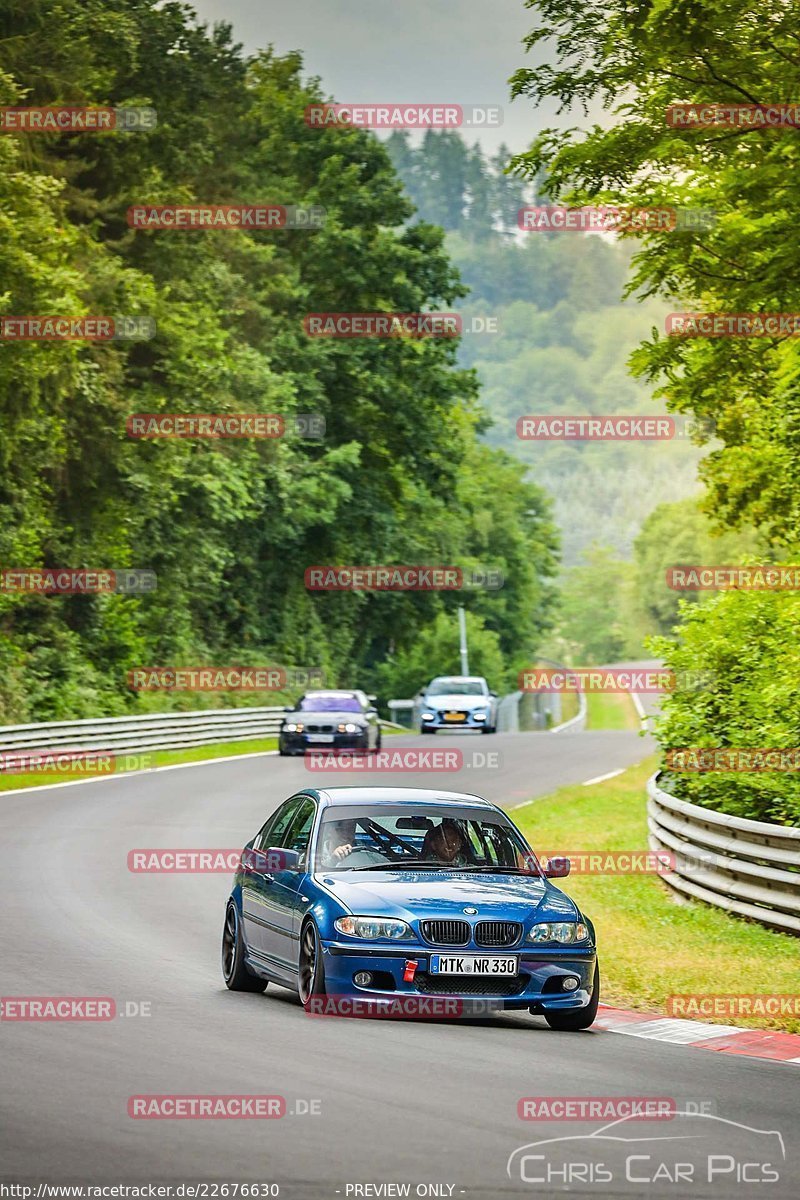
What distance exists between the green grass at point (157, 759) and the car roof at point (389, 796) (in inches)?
826

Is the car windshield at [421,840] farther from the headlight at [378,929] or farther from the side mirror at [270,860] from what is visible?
the headlight at [378,929]

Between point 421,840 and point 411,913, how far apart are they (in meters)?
1.24

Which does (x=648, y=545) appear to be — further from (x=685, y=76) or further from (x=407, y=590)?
(x=685, y=76)

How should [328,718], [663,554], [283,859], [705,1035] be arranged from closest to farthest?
[705,1035] → [283,859] → [328,718] → [663,554]

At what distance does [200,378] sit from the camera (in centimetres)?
4803

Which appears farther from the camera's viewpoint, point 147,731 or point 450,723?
point 450,723

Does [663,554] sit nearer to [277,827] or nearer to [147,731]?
[147,731]

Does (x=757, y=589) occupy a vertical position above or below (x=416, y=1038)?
above

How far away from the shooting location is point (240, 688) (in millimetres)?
57438

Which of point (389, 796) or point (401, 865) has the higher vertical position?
point (389, 796)

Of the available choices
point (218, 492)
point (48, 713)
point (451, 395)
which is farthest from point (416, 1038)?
point (451, 395)

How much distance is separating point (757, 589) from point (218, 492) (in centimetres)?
2776

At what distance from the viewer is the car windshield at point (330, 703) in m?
42.2

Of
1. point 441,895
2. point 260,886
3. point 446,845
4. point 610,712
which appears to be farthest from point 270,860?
point 610,712
